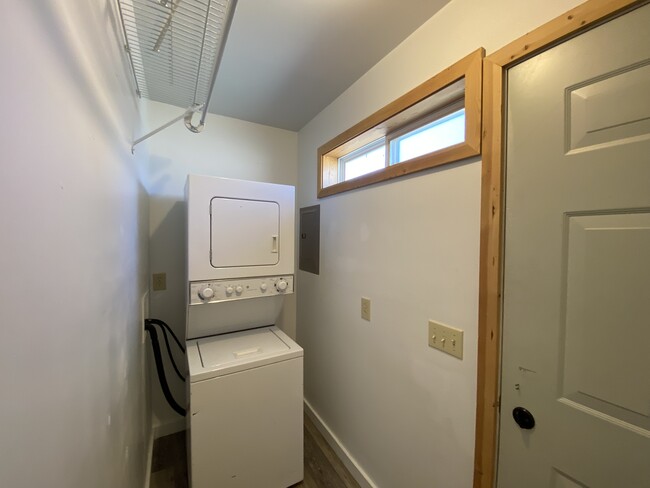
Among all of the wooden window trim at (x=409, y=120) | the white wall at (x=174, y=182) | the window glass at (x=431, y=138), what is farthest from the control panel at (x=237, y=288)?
the window glass at (x=431, y=138)

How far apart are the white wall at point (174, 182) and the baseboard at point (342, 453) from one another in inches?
42.2

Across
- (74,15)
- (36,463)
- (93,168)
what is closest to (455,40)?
Answer: (74,15)

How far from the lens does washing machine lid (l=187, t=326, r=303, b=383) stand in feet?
4.62

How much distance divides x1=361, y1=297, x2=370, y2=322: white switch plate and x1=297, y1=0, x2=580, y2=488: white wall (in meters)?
0.04

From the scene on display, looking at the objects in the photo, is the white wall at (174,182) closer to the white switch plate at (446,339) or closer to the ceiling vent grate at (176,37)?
the ceiling vent grate at (176,37)

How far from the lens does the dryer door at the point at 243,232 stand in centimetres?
159

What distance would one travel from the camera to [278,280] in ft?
5.93

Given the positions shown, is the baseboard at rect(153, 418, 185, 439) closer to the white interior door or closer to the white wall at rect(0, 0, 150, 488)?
the white wall at rect(0, 0, 150, 488)

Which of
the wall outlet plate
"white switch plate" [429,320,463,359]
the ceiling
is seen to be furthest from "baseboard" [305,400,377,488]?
the ceiling

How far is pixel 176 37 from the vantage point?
987mm

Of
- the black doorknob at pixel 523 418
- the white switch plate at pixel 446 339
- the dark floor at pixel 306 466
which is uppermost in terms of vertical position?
the white switch plate at pixel 446 339

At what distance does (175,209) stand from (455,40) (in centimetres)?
208

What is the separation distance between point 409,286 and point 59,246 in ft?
4.21

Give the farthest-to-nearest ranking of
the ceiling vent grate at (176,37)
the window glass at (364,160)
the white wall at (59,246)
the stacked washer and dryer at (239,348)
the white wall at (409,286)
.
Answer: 1. the window glass at (364,160)
2. the stacked washer and dryer at (239,348)
3. the white wall at (409,286)
4. the ceiling vent grate at (176,37)
5. the white wall at (59,246)
